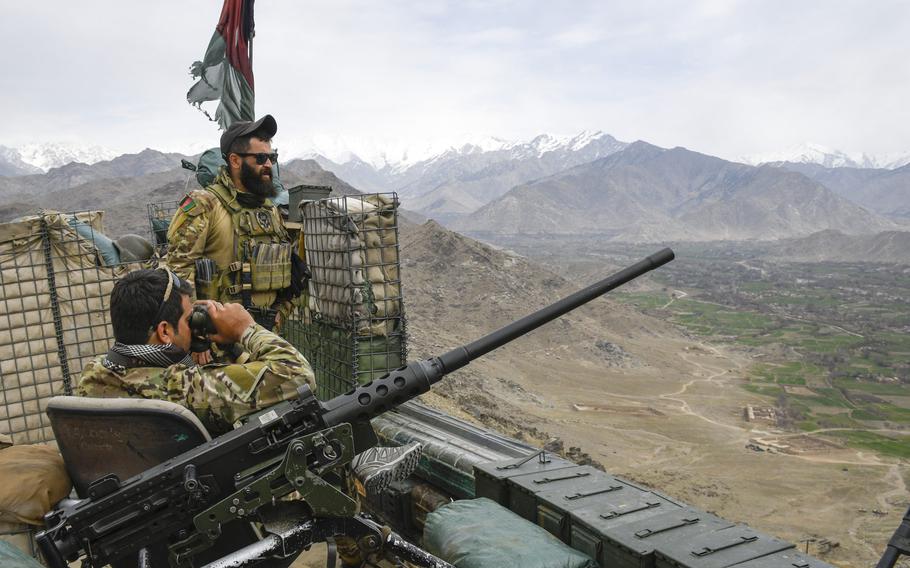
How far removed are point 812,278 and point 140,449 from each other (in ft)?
273

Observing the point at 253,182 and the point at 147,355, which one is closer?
the point at 147,355

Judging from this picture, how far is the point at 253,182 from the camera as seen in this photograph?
15.4 ft

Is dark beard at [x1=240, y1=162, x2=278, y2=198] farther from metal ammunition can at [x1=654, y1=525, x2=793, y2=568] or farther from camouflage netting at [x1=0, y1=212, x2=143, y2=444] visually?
metal ammunition can at [x1=654, y1=525, x2=793, y2=568]

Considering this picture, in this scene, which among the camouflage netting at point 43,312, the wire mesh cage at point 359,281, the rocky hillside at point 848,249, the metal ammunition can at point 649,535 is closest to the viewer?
the metal ammunition can at point 649,535

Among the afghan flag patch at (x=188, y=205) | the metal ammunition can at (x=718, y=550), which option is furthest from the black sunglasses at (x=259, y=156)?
the metal ammunition can at (x=718, y=550)

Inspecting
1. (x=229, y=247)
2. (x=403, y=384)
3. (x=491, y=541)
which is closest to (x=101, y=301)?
(x=229, y=247)

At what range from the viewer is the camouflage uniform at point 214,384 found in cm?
257

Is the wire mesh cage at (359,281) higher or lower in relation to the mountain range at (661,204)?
higher

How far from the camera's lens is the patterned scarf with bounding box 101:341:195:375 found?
8.51 ft

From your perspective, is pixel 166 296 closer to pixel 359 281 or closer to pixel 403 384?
pixel 403 384

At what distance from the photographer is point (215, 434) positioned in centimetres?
271

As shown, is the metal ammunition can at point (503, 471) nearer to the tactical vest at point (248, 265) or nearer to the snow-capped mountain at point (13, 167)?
the tactical vest at point (248, 265)

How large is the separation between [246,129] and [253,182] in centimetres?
37

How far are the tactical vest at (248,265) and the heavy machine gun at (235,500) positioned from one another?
2499mm
